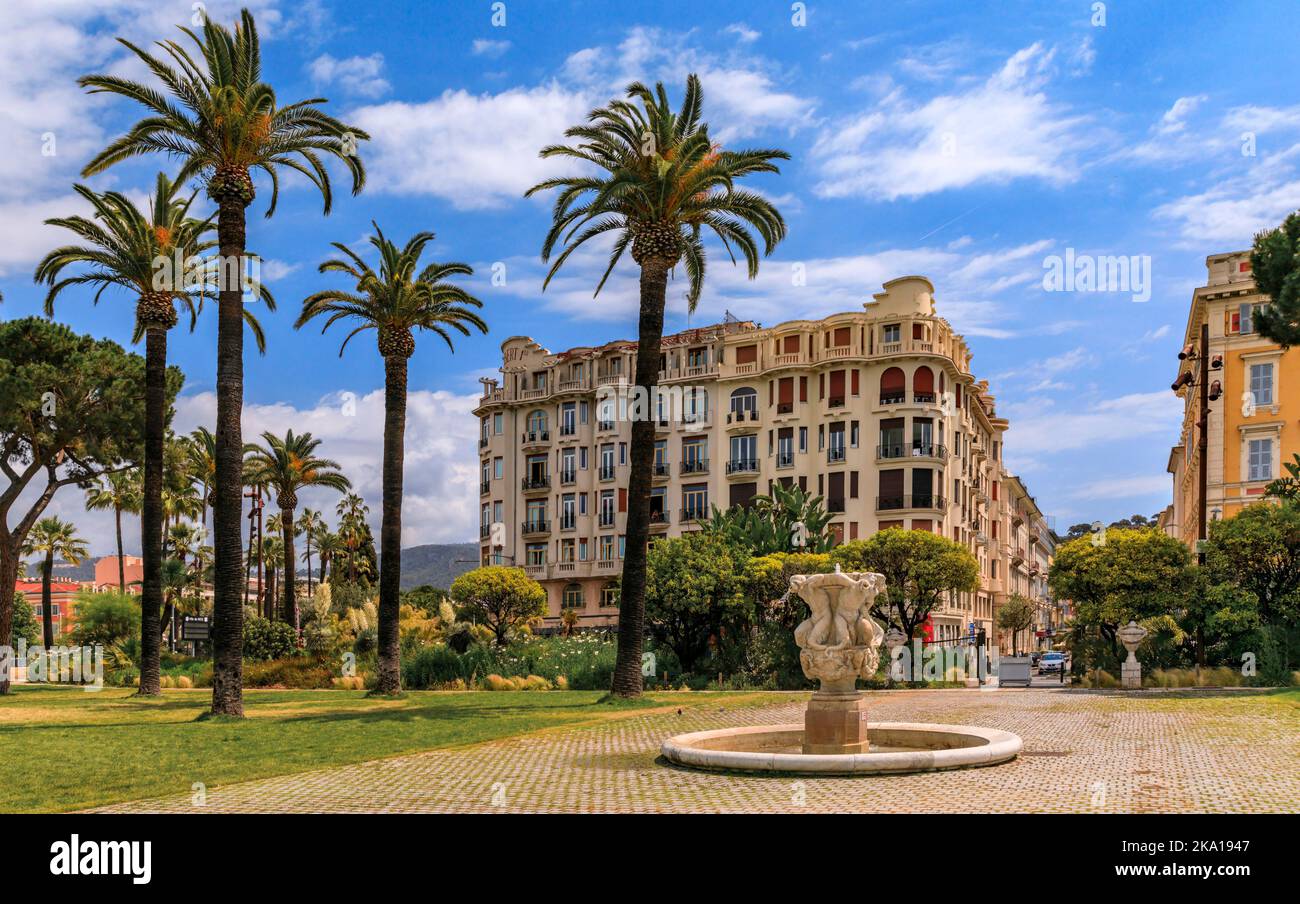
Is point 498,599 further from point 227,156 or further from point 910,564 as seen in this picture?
point 227,156

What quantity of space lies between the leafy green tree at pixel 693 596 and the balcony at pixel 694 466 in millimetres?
30284

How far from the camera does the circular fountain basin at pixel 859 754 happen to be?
14.0 m

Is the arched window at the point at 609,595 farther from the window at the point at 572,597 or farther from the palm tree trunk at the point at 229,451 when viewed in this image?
the palm tree trunk at the point at 229,451

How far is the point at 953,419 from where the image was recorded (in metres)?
64.0

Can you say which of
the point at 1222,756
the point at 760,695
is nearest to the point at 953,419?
the point at 760,695

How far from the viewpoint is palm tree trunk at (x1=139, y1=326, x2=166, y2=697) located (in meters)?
34.6

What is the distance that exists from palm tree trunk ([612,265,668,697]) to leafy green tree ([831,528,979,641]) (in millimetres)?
12707

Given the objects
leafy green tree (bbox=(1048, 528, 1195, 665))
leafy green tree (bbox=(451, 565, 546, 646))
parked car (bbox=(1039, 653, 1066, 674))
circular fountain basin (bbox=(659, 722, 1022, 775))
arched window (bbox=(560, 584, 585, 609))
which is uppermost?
leafy green tree (bbox=(1048, 528, 1195, 665))

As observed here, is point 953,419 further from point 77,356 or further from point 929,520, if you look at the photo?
point 77,356

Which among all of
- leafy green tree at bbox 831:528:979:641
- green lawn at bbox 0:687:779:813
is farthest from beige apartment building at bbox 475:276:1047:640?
green lawn at bbox 0:687:779:813

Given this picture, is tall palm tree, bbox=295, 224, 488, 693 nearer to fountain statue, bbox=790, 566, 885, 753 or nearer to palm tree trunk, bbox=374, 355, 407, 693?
palm tree trunk, bbox=374, 355, 407, 693

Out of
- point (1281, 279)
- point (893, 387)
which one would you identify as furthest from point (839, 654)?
point (893, 387)

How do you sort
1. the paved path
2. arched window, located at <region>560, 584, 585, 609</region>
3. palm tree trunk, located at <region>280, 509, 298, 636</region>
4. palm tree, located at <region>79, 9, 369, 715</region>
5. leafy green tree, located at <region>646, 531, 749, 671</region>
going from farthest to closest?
1. arched window, located at <region>560, 584, 585, 609</region>
2. palm tree trunk, located at <region>280, 509, 298, 636</region>
3. leafy green tree, located at <region>646, 531, 749, 671</region>
4. palm tree, located at <region>79, 9, 369, 715</region>
5. the paved path

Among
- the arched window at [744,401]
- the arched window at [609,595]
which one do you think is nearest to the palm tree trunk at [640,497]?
the arched window at [744,401]
